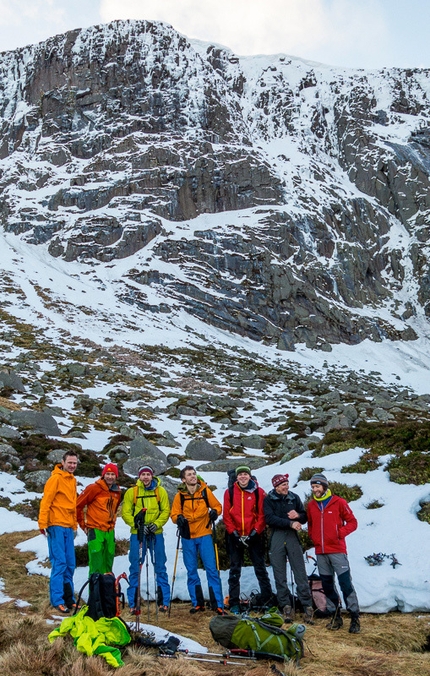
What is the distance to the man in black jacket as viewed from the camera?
24.8ft

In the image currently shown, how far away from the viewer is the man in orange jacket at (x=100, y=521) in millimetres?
8234

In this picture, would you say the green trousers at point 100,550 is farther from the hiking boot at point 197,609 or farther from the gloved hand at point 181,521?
the hiking boot at point 197,609

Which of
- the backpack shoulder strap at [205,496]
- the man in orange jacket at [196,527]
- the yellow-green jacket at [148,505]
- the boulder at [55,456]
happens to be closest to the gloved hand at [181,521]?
the man in orange jacket at [196,527]

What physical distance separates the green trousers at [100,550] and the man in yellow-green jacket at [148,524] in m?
0.44

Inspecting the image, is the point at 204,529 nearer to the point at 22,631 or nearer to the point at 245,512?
the point at 245,512

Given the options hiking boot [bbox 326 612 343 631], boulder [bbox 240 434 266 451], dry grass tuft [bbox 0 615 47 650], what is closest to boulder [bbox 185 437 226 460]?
boulder [bbox 240 434 266 451]

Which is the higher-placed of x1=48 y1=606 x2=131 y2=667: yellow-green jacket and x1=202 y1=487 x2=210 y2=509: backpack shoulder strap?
x1=202 y1=487 x2=210 y2=509: backpack shoulder strap

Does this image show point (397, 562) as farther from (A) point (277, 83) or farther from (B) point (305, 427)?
(A) point (277, 83)

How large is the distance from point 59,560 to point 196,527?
2.21 m

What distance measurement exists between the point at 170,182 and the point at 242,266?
32591 mm

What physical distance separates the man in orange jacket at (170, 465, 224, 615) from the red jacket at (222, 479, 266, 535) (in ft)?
0.78

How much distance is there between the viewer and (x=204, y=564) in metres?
8.08

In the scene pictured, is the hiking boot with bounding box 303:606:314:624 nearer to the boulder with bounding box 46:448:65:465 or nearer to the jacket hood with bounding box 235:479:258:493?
the jacket hood with bounding box 235:479:258:493

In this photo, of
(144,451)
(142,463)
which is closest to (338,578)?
(142,463)
